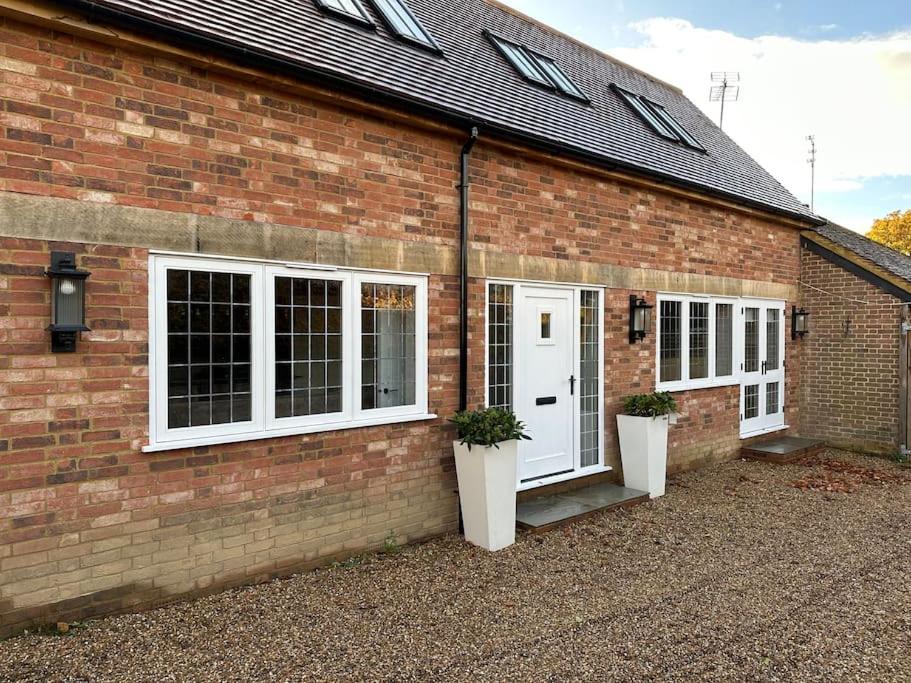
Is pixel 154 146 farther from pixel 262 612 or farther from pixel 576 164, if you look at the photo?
pixel 576 164

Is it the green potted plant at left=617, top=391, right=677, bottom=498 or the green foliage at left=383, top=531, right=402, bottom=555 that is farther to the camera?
the green potted plant at left=617, top=391, right=677, bottom=498

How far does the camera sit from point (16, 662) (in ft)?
11.0

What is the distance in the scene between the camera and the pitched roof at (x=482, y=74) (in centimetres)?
461

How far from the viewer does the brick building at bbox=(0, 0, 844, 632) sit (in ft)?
12.2

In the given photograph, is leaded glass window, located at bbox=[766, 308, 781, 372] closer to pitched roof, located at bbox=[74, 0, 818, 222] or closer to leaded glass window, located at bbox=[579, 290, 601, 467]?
pitched roof, located at bbox=[74, 0, 818, 222]

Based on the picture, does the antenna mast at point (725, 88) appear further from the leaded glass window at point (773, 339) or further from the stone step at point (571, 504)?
the stone step at point (571, 504)

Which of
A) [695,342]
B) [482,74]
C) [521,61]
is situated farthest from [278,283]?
[695,342]

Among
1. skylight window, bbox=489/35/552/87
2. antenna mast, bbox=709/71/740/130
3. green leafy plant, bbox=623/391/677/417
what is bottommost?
green leafy plant, bbox=623/391/677/417

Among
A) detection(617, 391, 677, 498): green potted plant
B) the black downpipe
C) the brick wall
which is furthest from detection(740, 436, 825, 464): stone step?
the black downpipe

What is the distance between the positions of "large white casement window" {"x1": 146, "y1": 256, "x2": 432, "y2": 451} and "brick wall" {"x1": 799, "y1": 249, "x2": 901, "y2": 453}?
855 centimetres

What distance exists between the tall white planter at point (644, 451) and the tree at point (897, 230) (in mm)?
33554

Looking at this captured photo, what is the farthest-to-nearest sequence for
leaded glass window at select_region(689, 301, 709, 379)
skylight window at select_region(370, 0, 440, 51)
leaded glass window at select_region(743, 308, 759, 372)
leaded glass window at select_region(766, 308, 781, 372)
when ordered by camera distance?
leaded glass window at select_region(766, 308, 781, 372)
leaded glass window at select_region(743, 308, 759, 372)
leaded glass window at select_region(689, 301, 709, 379)
skylight window at select_region(370, 0, 440, 51)

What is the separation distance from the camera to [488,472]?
5.26 meters

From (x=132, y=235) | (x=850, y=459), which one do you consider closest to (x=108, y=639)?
(x=132, y=235)
